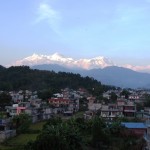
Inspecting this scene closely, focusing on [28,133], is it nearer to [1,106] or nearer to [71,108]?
[1,106]

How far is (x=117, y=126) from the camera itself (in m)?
Result: 34.2

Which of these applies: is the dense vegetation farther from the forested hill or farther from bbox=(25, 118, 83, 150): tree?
the forested hill

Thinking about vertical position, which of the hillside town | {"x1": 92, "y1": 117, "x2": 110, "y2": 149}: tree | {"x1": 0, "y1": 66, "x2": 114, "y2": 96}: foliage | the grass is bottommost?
the grass

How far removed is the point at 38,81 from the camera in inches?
3760

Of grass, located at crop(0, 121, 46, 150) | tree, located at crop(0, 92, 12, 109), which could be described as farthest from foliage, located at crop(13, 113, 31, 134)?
tree, located at crop(0, 92, 12, 109)

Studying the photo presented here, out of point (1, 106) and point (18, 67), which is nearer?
point (1, 106)

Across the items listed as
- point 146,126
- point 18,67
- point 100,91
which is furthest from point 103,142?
point 18,67

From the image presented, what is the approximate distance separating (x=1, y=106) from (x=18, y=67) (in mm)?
56947

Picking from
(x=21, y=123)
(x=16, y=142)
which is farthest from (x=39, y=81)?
(x=16, y=142)

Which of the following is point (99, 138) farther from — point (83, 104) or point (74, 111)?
point (83, 104)

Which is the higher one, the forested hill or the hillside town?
the forested hill

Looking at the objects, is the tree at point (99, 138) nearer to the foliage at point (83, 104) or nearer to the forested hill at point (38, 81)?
the foliage at point (83, 104)

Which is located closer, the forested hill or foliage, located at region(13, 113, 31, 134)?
foliage, located at region(13, 113, 31, 134)

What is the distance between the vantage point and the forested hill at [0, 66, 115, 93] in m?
91.4
